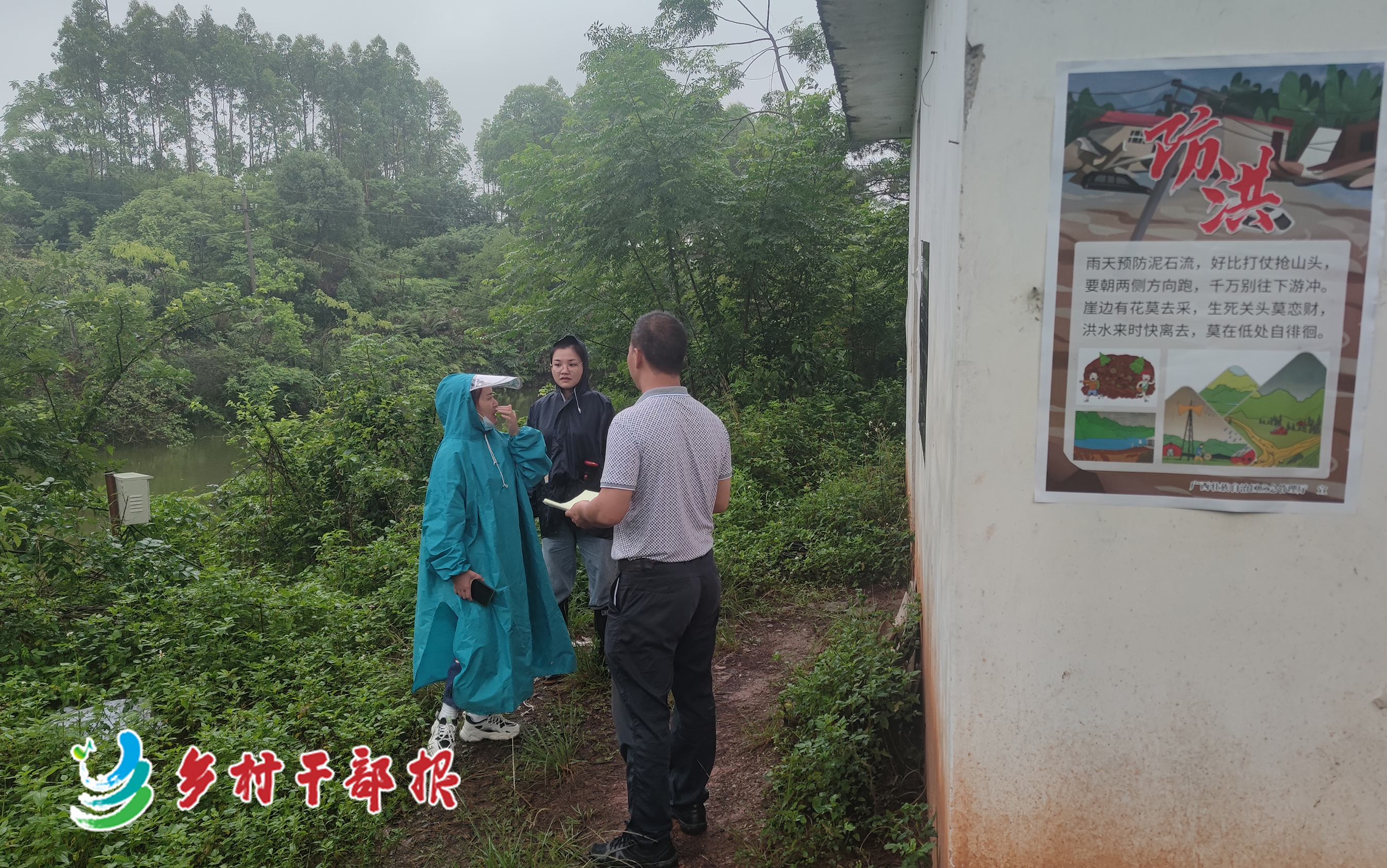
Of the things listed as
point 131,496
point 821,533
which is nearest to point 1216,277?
point 821,533

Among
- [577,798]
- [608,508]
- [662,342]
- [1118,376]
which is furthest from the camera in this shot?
[577,798]

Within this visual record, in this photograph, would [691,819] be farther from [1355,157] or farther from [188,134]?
[188,134]

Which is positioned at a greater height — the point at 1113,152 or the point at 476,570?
the point at 1113,152

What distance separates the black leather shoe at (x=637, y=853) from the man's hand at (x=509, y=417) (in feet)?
6.21

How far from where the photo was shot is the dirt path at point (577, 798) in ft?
9.50

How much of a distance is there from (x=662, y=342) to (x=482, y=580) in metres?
1.41

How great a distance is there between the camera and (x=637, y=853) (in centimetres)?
269

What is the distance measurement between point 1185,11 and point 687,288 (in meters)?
10.4

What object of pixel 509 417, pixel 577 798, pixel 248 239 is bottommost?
pixel 577 798

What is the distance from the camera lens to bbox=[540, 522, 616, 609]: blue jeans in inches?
158

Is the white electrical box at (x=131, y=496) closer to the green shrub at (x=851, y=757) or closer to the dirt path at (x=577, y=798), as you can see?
the dirt path at (x=577, y=798)

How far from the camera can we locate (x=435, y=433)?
776cm

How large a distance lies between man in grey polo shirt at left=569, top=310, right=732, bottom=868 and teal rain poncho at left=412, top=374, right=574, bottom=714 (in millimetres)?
907

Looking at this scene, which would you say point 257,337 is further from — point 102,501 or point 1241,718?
point 1241,718
